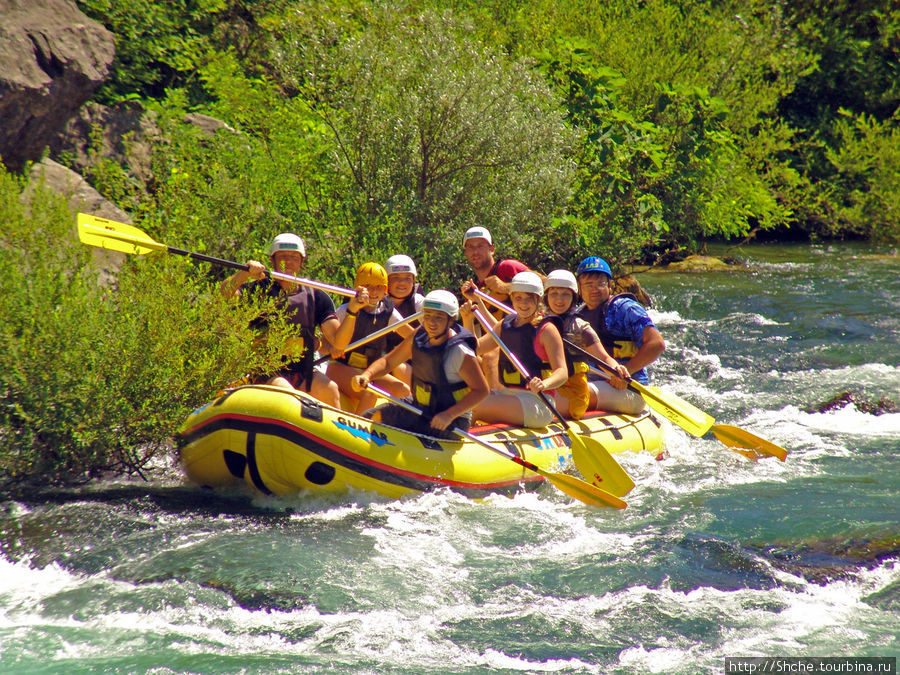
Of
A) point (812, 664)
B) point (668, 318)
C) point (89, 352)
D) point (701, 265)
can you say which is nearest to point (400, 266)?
point (89, 352)

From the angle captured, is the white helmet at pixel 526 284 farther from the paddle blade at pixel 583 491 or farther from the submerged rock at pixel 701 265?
the submerged rock at pixel 701 265

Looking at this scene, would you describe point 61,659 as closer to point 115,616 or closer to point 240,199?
point 115,616

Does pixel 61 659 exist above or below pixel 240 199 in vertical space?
below

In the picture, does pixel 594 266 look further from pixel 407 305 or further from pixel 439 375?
pixel 439 375

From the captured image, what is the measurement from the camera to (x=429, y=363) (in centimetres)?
620

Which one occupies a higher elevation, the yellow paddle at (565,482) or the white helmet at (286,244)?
the white helmet at (286,244)

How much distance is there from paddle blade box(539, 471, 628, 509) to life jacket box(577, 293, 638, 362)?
176 centimetres

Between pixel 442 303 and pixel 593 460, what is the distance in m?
1.74

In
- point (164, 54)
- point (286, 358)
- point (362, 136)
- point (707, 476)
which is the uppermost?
point (164, 54)

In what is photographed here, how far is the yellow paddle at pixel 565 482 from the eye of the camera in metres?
6.22

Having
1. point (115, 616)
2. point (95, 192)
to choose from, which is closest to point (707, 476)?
point (115, 616)

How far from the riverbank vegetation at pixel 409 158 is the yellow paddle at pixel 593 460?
2.02 meters

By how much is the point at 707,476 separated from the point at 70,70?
7.02m

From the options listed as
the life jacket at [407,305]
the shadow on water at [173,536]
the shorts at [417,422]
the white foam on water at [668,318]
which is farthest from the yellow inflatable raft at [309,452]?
the white foam on water at [668,318]
